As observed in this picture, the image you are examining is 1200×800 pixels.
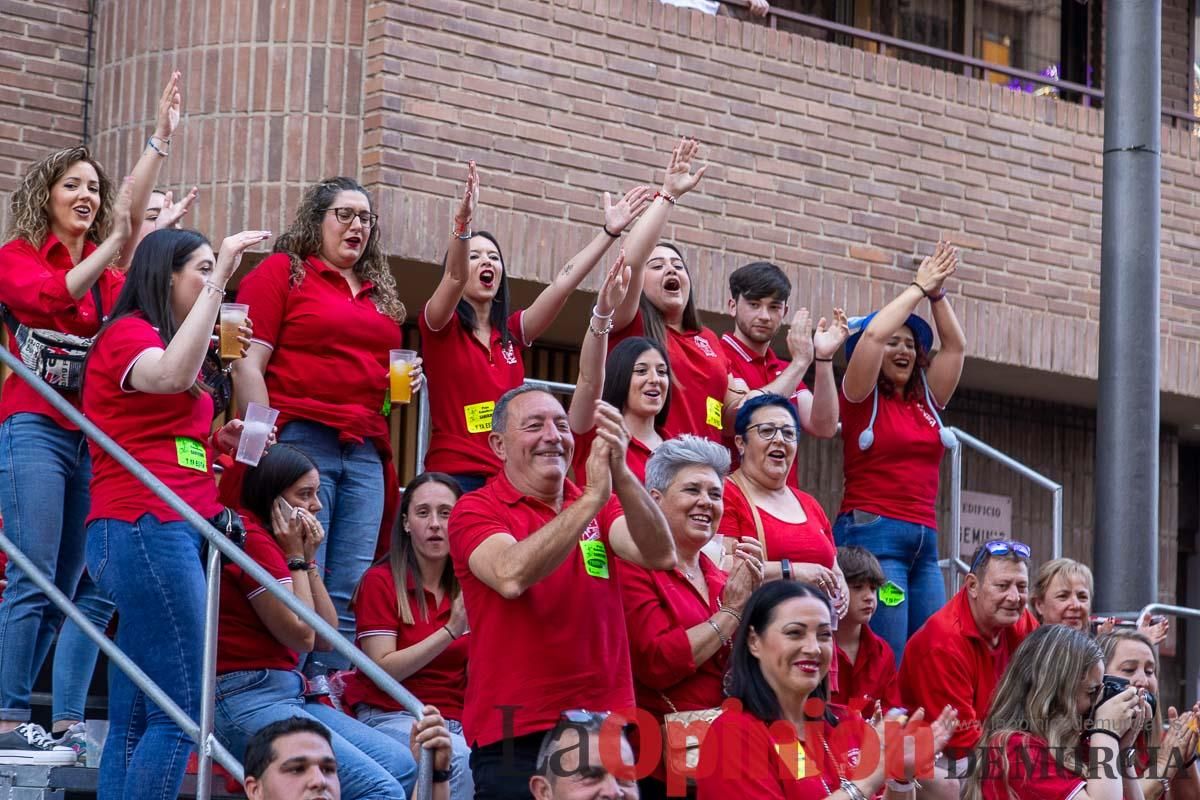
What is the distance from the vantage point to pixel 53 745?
6180mm

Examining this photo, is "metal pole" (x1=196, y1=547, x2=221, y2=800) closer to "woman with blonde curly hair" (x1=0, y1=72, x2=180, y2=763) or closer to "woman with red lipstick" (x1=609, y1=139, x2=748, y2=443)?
"woman with blonde curly hair" (x1=0, y1=72, x2=180, y2=763)

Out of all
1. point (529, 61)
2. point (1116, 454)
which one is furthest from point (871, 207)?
point (1116, 454)

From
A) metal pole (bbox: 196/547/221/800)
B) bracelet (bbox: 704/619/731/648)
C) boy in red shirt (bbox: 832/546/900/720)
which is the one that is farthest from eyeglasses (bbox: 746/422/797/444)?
metal pole (bbox: 196/547/221/800)

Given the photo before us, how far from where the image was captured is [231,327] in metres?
6.56

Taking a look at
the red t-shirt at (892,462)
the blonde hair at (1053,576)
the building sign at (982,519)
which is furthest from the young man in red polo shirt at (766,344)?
the building sign at (982,519)

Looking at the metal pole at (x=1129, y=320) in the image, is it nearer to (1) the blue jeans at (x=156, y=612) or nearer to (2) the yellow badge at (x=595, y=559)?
(2) the yellow badge at (x=595, y=559)

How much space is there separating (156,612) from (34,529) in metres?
0.73

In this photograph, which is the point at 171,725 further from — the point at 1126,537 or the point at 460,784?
the point at 1126,537

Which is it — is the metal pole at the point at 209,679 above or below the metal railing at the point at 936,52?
below

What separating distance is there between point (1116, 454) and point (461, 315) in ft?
8.71

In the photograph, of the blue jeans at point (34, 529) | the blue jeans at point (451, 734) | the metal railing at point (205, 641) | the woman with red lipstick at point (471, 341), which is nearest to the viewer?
the metal railing at point (205, 641)

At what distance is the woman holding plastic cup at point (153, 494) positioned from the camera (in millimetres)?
5809

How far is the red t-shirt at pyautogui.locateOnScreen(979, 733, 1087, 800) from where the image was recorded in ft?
19.5

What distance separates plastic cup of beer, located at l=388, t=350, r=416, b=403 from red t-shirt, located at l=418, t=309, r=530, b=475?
15cm
